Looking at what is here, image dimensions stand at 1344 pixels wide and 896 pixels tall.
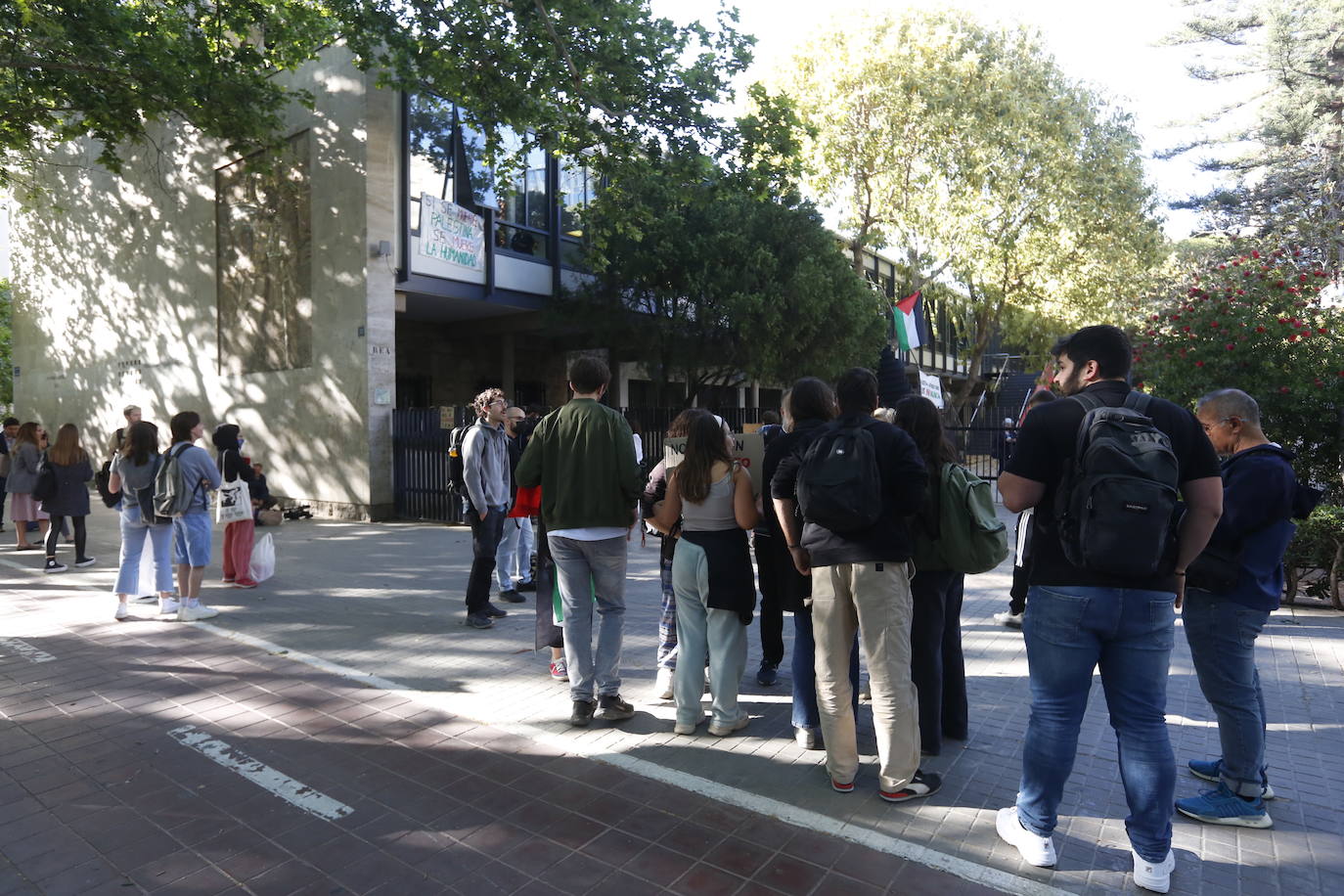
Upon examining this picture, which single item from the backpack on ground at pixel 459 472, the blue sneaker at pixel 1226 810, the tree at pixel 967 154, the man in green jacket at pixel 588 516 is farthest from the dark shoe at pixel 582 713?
the tree at pixel 967 154

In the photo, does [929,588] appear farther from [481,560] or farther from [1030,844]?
[481,560]

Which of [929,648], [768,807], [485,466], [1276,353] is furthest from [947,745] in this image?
[1276,353]

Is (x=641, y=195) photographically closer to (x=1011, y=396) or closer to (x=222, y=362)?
(x=222, y=362)

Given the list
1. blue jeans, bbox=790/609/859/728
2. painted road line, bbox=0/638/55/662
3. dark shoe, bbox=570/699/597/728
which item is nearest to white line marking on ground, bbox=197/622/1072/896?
dark shoe, bbox=570/699/597/728

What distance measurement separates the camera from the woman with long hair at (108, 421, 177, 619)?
6.99m

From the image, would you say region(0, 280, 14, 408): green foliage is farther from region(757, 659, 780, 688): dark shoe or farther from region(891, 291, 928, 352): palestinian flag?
region(757, 659, 780, 688): dark shoe

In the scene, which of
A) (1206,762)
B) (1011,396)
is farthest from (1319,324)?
(1011,396)

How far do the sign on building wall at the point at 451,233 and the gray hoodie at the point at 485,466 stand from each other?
28.5 ft

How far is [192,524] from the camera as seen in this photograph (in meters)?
6.93

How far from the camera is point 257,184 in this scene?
1562 centimetres

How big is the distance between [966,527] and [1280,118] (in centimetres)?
1942

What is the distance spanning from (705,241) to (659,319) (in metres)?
1.76

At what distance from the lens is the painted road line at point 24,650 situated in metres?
5.82

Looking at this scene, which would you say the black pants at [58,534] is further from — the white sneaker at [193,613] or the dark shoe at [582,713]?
the dark shoe at [582,713]
